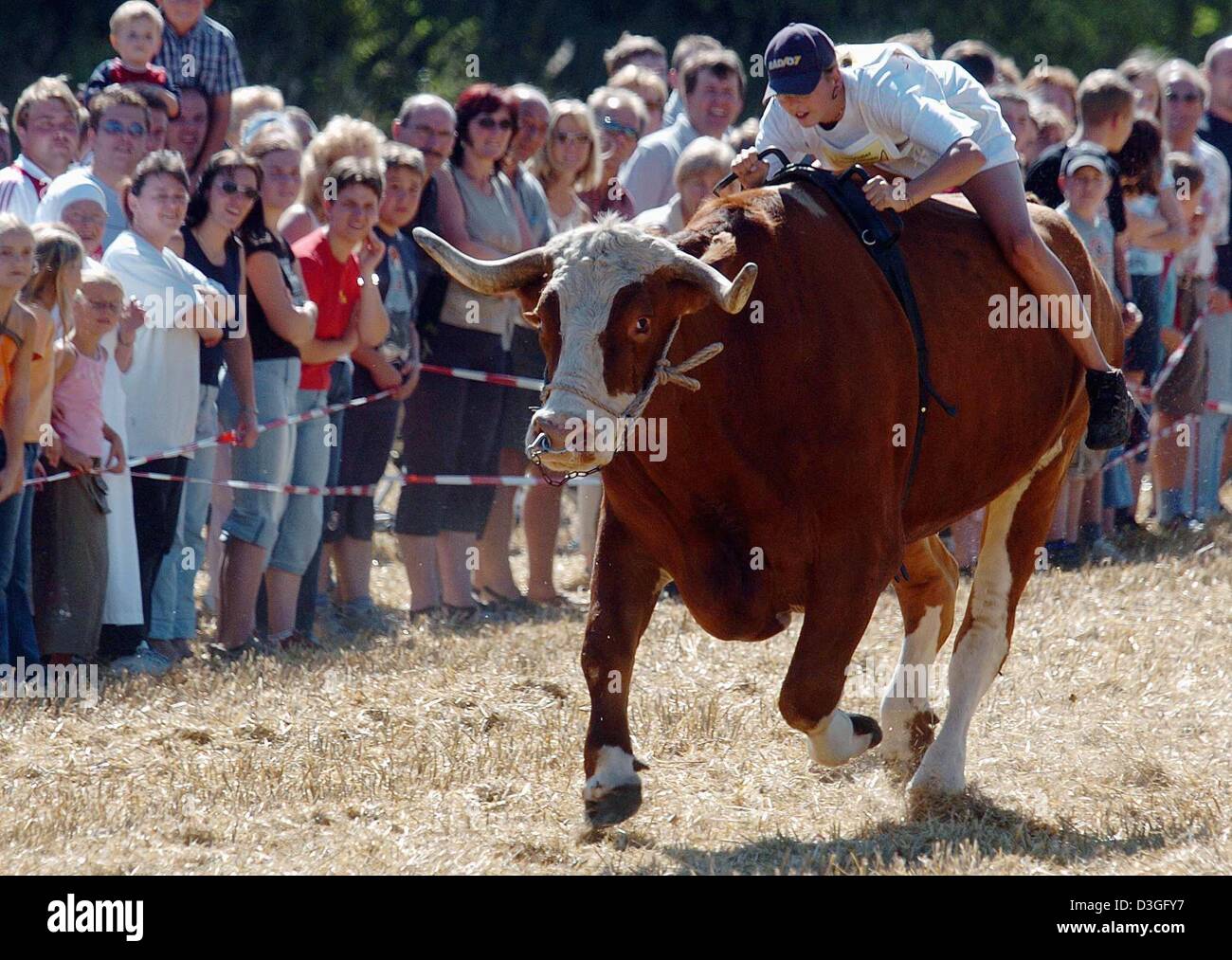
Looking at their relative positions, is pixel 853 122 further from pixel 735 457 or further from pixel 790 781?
pixel 790 781

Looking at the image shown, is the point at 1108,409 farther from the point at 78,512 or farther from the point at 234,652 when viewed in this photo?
the point at 78,512

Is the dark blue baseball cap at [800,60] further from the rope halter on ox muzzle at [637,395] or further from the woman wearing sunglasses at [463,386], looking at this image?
the woman wearing sunglasses at [463,386]

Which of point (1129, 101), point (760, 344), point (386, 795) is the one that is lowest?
point (386, 795)

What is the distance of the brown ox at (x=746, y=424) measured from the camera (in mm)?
5387

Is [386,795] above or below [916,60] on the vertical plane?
below

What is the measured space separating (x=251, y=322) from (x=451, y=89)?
14.2 m

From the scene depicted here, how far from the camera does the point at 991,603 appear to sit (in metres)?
6.97

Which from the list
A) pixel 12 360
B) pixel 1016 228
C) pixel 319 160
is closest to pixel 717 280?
pixel 1016 228

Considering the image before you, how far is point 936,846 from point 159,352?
434cm

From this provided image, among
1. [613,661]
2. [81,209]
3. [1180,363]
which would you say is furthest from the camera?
[1180,363]

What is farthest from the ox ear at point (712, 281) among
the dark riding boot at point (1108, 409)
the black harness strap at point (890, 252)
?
the dark riding boot at point (1108, 409)
